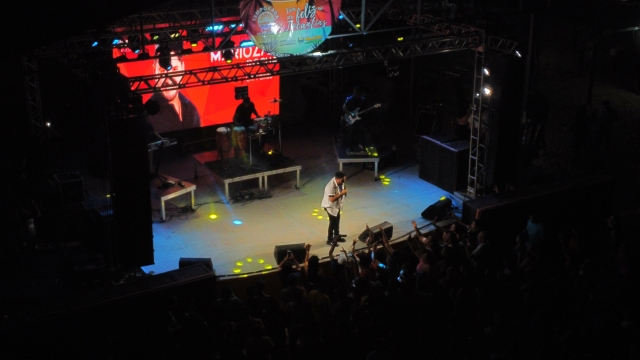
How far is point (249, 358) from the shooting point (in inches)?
278

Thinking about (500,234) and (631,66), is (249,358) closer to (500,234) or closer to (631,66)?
(500,234)

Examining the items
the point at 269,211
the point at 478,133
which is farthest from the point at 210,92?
the point at 478,133

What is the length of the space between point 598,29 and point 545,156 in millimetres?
5232

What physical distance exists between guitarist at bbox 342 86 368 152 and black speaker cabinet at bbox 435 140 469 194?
159 cm

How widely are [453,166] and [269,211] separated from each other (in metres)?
3.39

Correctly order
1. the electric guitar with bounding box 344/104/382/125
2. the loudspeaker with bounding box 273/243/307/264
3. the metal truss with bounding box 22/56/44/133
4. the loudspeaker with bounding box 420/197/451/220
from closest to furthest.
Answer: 1. the loudspeaker with bounding box 273/243/307/264
2. the metal truss with bounding box 22/56/44/133
3. the loudspeaker with bounding box 420/197/451/220
4. the electric guitar with bounding box 344/104/382/125

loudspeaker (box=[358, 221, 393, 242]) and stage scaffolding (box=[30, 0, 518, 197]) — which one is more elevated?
stage scaffolding (box=[30, 0, 518, 197])

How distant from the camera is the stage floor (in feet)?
37.6

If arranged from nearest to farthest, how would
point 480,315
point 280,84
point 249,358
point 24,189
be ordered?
point 249,358
point 480,315
point 24,189
point 280,84

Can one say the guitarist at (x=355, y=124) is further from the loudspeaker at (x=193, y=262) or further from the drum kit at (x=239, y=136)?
the loudspeaker at (x=193, y=262)

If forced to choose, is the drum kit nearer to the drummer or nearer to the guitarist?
the drummer

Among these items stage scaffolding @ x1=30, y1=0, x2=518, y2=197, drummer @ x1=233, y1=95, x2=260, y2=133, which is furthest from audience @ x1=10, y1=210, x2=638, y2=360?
drummer @ x1=233, y1=95, x2=260, y2=133

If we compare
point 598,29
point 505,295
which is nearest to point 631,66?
point 598,29

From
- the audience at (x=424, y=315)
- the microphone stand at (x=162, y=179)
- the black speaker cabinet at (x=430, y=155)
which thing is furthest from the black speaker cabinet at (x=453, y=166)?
the microphone stand at (x=162, y=179)
